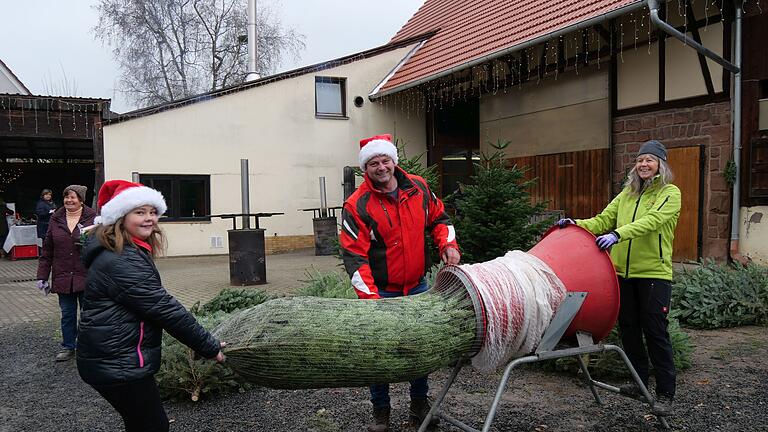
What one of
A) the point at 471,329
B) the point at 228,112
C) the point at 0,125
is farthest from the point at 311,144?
the point at 471,329

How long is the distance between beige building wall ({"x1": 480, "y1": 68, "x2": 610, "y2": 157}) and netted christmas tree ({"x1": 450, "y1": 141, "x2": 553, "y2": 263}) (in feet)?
12.9

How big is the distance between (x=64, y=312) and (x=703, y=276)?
20.0 feet

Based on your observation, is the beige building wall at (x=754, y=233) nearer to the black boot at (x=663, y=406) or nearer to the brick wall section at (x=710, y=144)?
the brick wall section at (x=710, y=144)

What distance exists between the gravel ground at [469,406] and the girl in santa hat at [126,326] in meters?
1.24

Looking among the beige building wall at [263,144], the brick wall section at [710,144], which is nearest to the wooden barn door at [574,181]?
the brick wall section at [710,144]

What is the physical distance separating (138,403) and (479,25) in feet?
41.2

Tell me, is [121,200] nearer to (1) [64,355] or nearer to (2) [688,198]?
(1) [64,355]

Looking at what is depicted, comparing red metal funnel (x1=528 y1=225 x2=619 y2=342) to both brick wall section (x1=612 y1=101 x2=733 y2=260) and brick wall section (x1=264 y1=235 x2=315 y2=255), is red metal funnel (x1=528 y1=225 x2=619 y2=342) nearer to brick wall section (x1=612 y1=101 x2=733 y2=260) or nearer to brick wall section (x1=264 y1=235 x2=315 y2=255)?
brick wall section (x1=612 y1=101 x2=733 y2=260)

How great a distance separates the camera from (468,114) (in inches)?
626

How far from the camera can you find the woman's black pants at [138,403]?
222 centimetres

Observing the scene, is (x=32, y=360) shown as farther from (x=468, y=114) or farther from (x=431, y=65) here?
(x=468, y=114)

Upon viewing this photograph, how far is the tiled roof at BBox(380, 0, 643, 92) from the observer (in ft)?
32.6

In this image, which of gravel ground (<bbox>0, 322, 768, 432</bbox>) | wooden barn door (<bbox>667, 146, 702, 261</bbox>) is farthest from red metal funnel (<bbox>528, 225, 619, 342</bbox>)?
wooden barn door (<bbox>667, 146, 702, 261</bbox>)

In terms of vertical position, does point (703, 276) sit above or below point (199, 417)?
above
